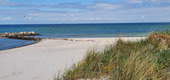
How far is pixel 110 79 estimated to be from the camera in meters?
4.65

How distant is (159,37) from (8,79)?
7.81m

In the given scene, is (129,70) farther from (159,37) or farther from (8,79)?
(159,37)

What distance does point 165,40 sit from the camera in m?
9.80

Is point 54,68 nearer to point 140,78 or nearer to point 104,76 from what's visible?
point 104,76

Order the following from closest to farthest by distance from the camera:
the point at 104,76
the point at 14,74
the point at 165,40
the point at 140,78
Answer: the point at 140,78
the point at 104,76
the point at 14,74
the point at 165,40

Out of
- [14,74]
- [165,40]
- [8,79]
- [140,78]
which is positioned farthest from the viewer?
[165,40]

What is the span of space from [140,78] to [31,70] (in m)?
3.99

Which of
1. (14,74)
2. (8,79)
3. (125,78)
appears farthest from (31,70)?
(125,78)

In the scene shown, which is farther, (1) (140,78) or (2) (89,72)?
(2) (89,72)

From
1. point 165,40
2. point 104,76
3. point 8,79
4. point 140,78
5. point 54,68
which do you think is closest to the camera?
point 140,78

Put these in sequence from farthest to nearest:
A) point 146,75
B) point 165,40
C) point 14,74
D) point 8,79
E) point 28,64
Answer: point 165,40 < point 28,64 < point 14,74 < point 8,79 < point 146,75

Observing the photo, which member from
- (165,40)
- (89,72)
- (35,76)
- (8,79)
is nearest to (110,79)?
(89,72)

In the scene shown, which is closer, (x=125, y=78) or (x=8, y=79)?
(x=125, y=78)

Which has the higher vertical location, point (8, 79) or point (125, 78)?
point (125, 78)
